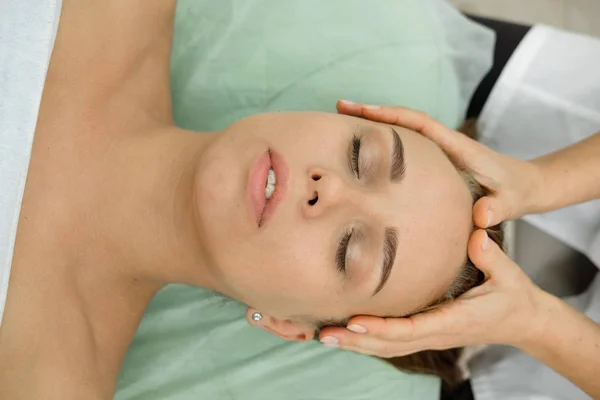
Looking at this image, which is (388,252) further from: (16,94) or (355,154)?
(16,94)

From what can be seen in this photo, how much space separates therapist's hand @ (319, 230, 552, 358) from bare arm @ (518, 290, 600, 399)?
4 cm

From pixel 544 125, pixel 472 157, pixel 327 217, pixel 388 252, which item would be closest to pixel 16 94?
pixel 327 217

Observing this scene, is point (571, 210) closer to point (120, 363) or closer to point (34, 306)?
point (120, 363)

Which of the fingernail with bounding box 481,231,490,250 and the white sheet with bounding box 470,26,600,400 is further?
the white sheet with bounding box 470,26,600,400

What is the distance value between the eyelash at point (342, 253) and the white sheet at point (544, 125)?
61 centimetres

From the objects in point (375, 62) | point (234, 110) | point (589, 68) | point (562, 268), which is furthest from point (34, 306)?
point (589, 68)

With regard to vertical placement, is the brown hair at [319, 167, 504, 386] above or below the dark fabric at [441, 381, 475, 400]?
above

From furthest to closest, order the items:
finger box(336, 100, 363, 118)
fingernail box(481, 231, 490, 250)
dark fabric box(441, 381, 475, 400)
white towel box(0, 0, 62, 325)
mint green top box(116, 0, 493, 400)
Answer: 1. dark fabric box(441, 381, 475, 400)
2. mint green top box(116, 0, 493, 400)
3. finger box(336, 100, 363, 118)
4. fingernail box(481, 231, 490, 250)
5. white towel box(0, 0, 62, 325)

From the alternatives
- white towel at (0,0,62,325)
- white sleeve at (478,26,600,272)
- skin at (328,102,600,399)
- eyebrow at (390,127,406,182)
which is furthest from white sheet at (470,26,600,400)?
white towel at (0,0,62,325)

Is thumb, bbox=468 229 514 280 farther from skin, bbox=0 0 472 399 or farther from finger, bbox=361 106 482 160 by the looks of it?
finger, bbox=361 106 482 160

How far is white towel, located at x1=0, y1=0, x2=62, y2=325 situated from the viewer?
863 mm

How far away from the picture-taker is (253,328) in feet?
4.08

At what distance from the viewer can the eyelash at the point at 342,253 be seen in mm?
899

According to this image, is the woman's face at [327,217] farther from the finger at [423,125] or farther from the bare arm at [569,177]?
the bare arm at [569,177]
